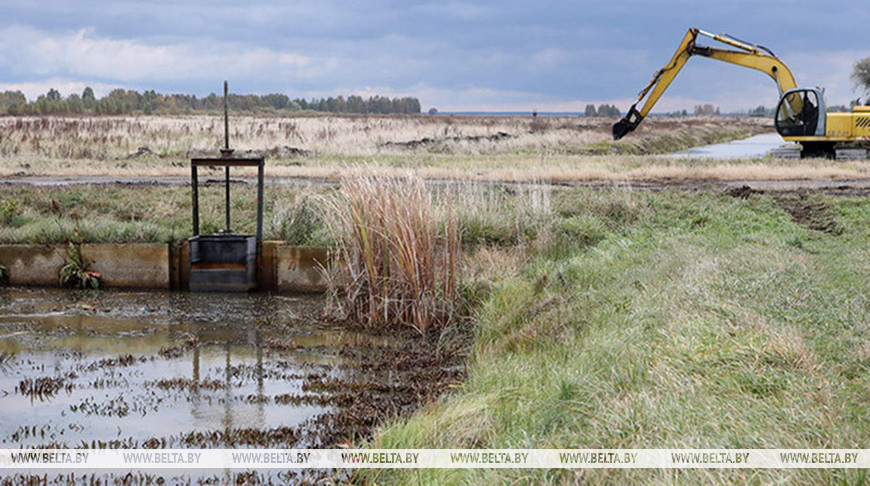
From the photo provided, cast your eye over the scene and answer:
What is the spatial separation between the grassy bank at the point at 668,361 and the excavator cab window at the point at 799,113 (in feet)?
61.6

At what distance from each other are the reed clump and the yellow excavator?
21580mm

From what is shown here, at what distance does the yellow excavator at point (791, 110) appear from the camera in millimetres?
29109

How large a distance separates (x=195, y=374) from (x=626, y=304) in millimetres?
4131

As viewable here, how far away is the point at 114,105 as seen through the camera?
3093 inches

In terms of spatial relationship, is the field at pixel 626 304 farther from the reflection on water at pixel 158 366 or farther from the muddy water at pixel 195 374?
the reflection on water at pixel 158 366

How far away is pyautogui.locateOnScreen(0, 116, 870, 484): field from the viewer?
505 cm

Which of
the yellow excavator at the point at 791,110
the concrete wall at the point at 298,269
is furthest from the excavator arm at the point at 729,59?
the concrete wall at the point at 298,269

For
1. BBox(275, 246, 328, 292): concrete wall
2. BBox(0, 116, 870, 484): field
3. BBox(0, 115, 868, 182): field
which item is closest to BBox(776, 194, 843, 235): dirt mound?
BBox(0, 116, 870, 484): field

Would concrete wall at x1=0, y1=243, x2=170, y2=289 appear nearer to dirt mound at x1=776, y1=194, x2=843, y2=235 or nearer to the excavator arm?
dirt mound at x1=776, y1=194, x2=843, y2=235

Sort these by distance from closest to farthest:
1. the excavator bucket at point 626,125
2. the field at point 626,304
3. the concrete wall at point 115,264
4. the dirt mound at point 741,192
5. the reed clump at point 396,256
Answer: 1. the field at point 626,304
2. the reed clump at point 396,256
3. the concrete wall at point 115,264
4. the dirt mound at point 741,192
5. the excavator bucket at point 626,125

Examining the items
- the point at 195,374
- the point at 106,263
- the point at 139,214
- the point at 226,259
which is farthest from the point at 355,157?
the point at 195,374

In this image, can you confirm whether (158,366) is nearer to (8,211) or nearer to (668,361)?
(668,361)

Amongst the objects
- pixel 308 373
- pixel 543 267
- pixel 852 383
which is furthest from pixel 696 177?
pixel 852 383

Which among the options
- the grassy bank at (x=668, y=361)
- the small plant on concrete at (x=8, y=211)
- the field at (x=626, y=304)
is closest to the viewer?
the grassy bank at (x=668, y=361)
